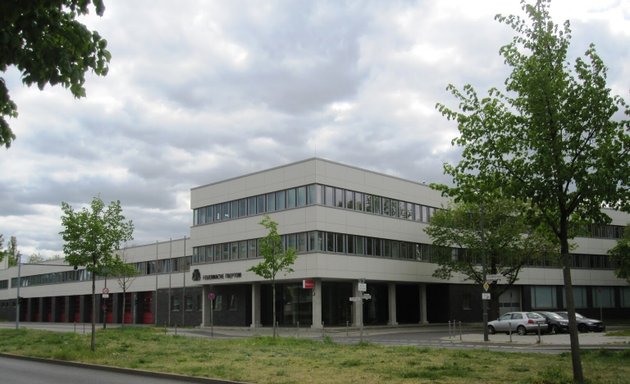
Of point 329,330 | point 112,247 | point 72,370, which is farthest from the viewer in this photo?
point 329,330

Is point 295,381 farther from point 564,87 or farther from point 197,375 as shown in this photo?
point 564,87

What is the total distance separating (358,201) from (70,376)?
3573 centimetres

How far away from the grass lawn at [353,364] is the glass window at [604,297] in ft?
179

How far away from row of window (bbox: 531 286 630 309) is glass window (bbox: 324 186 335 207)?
2871cm

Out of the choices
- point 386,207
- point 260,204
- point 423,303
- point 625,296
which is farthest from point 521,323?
point 625,296

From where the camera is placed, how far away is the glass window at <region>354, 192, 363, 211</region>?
50.6 m

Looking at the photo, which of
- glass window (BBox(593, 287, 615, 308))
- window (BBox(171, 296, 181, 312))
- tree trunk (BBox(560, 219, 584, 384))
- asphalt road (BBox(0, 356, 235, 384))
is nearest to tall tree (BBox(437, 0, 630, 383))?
tree trunk (BBox(560, 219, 584, 384))

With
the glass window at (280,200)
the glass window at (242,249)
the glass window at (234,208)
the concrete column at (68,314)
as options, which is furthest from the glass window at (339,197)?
the concrete column at (68,314)

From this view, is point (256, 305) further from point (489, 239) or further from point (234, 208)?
point (489, 239)

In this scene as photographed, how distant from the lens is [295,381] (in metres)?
13.9

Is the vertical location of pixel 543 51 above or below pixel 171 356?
above

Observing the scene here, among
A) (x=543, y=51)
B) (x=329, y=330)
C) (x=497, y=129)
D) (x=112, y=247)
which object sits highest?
(x=543, y=51)

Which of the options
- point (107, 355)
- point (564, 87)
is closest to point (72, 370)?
point (107, 355)

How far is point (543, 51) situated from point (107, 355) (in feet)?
52.4
